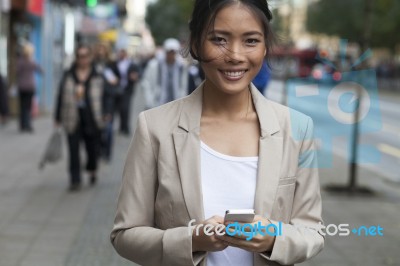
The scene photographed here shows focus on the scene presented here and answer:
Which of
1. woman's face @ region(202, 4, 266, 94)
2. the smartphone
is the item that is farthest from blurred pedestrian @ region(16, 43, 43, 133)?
the smartphone

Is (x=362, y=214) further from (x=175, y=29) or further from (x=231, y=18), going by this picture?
(x=175, y=29)

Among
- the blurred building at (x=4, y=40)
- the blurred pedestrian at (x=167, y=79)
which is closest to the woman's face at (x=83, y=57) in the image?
the blurred pedestrian at (x=167, y=79)

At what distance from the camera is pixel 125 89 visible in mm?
17750

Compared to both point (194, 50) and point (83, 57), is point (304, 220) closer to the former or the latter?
point (194, 50)

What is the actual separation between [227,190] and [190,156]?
15cm

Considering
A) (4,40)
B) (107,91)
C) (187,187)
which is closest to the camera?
(187,187)

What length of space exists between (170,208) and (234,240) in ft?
0.89

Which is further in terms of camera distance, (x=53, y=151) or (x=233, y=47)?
(x=53, y=151)

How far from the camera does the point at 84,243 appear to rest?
748 centimetres

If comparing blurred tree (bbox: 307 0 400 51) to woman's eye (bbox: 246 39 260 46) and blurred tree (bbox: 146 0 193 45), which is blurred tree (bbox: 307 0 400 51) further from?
woman's eye (bbox: 246 39 260 46)

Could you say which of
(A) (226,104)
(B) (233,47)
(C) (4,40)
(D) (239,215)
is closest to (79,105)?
(A) (226,104)

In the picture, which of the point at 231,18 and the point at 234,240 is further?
the point at 231,18

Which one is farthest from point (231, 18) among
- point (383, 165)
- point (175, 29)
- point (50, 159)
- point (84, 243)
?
point (175, 29)

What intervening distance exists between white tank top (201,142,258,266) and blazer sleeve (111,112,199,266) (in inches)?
5.7
